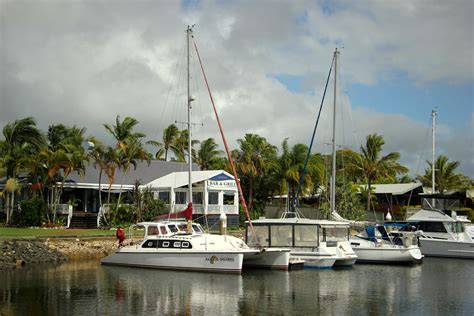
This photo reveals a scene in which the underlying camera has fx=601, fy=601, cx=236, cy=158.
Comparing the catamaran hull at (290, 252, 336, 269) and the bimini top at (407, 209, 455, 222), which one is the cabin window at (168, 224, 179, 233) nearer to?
the catamaran hull at (290, 252, 336, 269)

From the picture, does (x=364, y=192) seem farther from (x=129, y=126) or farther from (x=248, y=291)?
(x=248, y=291)

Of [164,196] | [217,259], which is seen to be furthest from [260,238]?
[164,196]

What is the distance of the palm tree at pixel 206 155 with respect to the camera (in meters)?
66.2

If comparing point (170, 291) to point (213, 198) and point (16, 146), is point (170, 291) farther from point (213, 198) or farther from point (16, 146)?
point (213, 198)

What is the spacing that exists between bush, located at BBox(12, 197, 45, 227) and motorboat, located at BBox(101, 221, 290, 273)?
44.6ft

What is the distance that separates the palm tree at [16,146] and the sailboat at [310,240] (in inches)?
757

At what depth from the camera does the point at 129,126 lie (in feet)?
157

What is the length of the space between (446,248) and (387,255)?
747 centimetres

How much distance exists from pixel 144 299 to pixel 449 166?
53.7m

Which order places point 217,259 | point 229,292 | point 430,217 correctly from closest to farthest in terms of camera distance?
1. point 229,292
2. point 217,259
3. point 430,217

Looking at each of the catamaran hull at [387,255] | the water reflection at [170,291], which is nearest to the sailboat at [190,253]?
the water reflection at [170,291]

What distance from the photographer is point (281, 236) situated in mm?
31859

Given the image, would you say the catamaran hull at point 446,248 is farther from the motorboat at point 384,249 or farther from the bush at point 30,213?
the bush at point 30,213

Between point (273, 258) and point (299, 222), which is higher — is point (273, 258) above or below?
below
